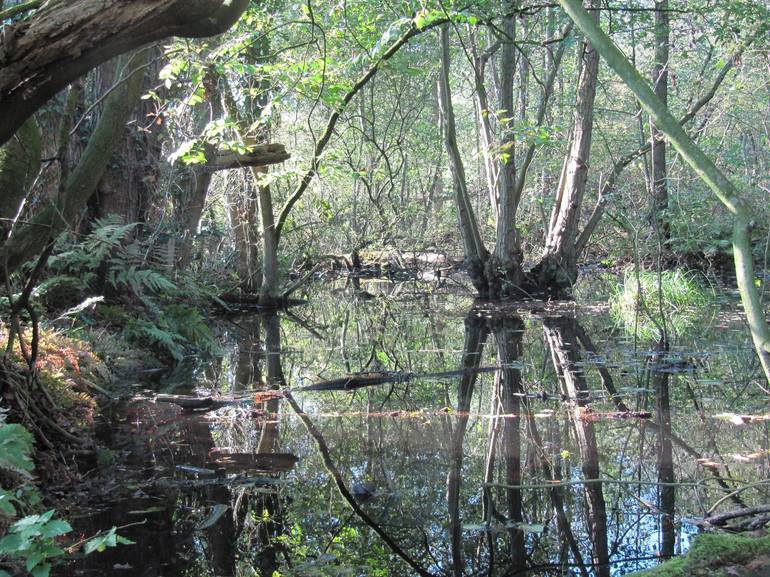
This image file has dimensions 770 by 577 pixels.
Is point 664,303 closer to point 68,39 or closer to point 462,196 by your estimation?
Result: point 462,196

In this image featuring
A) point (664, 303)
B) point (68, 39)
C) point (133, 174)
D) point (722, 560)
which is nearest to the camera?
point (722, 560)

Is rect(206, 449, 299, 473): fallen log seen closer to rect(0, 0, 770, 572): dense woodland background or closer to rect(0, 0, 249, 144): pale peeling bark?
rect(0, 0, 770, 572): dense woodland background

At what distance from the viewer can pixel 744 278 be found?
7.00ft

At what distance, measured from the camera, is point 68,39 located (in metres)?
2.80

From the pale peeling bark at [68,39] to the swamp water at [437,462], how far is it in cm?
197

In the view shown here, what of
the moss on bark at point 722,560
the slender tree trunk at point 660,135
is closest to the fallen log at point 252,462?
the moss on bark at point 722,560

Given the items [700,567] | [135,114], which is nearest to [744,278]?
[700,567]

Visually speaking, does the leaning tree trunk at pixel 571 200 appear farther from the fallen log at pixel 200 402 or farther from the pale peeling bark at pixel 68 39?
the pale peeling bark at pixel 68 39

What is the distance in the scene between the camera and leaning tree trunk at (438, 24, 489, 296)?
14617 millimetres

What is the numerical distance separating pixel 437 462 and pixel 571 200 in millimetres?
10868

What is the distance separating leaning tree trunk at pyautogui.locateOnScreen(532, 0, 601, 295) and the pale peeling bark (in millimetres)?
11727

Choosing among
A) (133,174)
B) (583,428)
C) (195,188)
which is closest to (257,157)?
(195,188)

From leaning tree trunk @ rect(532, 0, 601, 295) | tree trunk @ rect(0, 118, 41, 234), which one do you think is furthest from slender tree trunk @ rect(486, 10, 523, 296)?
tree trunk @ rect(0, 118, 41, 234)

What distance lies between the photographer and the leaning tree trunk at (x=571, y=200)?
1390 cm
